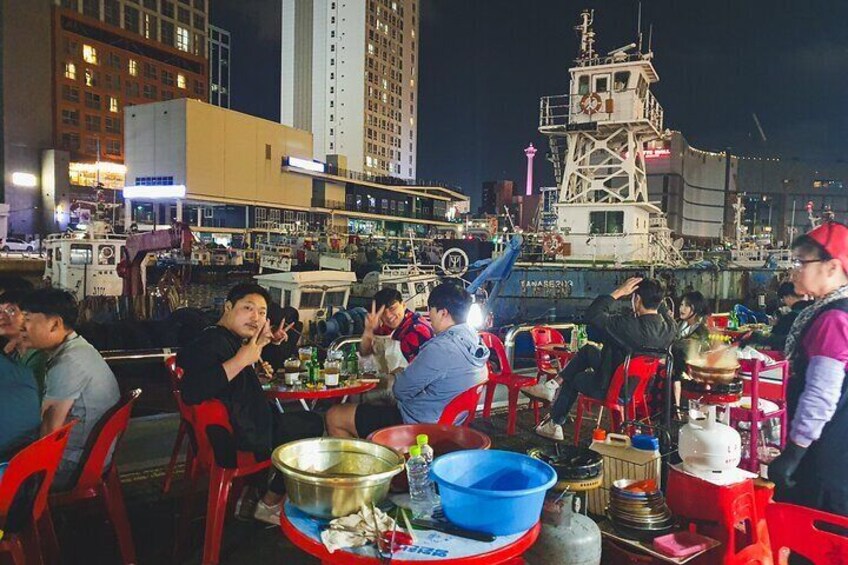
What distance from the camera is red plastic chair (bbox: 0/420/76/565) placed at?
2.67 m

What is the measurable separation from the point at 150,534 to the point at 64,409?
1.28 meters

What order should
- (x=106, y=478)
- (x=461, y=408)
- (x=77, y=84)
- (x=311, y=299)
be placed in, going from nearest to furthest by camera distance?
1. (x=106, y=478)
2. (x=461, y=408)
3. (x=311, y=299)
4. (x=77, y=84)

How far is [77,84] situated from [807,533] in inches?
2763

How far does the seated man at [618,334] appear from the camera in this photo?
5336mm

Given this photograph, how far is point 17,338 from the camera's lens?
429cm

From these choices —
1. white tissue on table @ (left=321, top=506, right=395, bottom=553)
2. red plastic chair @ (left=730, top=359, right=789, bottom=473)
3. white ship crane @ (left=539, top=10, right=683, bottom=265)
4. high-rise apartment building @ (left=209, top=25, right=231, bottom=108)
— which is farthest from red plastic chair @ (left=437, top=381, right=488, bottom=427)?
high-rise apartment building @ (left=209, top=25, right=231, bottom=108)

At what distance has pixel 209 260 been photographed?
3309cm

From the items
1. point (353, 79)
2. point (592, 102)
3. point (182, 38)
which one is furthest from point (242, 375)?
point (353, 79)

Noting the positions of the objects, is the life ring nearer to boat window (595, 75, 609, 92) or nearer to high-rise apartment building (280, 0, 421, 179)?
boat window (595, 75, 609, 92)

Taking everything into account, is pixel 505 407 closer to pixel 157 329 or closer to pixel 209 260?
pixel 157 329

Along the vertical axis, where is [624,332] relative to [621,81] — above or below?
below

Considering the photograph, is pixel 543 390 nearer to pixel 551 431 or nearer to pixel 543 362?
pixel 551 431

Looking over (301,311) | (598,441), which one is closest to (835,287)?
(598,441)

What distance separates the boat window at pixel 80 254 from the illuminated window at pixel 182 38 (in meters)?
62.8
